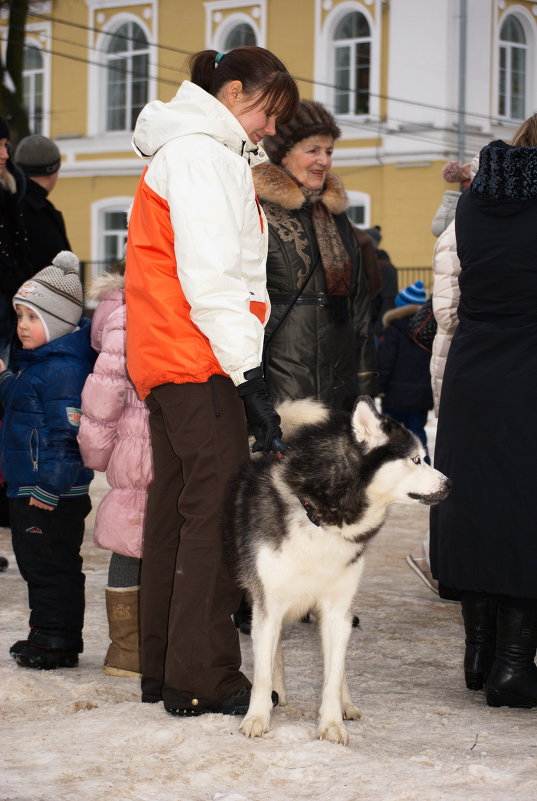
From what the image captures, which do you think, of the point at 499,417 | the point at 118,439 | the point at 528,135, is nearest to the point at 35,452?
the point at 118,439

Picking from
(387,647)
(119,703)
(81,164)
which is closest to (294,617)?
(119,703)

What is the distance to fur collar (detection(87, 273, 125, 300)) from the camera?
4664 mm

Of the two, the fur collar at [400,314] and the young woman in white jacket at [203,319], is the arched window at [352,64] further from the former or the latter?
the young woman in white jacket at [203,319]

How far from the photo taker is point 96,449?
4398 mm

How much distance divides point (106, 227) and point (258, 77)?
27.4 meters

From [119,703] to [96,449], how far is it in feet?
3.17

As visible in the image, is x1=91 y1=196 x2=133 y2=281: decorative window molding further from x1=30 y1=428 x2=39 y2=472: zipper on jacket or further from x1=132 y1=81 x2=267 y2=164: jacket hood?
x1=132 y1=81 x2=267 y2=164: jacket hood

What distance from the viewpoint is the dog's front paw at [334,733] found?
141 inches

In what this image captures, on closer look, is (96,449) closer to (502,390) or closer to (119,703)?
(119,703)

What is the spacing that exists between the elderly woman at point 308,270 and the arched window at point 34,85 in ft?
87.4

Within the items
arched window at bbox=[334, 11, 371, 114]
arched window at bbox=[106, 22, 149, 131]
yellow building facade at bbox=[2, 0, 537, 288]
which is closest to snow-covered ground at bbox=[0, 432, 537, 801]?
yellow building facade at bbox=[2, 0, 537, 288]

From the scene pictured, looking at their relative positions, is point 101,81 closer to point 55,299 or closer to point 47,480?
point 55,299

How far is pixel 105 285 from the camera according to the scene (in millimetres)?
4684

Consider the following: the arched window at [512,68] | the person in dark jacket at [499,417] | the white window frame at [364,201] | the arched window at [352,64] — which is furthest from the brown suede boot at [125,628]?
the arched window at [512,68]
